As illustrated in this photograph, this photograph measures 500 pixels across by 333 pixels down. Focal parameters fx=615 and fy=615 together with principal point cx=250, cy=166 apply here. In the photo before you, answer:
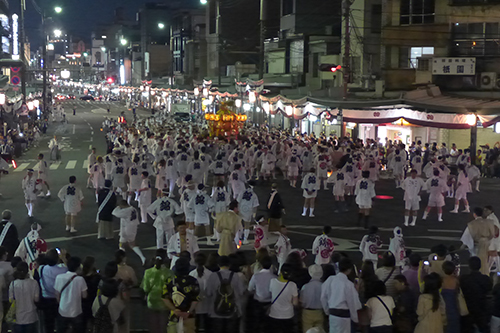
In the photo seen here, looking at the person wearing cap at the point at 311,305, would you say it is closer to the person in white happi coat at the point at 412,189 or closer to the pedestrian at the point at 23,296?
the pedestrian at the point at 23,296

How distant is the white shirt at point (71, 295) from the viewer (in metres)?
8.20

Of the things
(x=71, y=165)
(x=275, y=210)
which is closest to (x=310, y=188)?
(x=275, y=210)

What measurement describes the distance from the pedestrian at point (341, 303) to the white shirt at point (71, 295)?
3289 millimetres

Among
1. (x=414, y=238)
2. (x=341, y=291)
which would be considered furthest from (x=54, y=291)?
(x=414, y=238)

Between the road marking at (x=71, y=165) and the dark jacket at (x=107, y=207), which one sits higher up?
A: the dark jacket at (x=107, y=207)

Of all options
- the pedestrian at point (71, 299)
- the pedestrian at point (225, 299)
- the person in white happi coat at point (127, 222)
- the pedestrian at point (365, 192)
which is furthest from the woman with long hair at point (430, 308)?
the pedestrian at point (365, 192)

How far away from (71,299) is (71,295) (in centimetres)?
5

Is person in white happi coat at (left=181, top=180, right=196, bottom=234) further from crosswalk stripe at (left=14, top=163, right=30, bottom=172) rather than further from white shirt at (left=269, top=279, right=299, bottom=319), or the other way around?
crosswalk stripe at (left=14, top=163, right=30, bottom=172)

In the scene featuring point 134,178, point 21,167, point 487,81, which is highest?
point 487,81

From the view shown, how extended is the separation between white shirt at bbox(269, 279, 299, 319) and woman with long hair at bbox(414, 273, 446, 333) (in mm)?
1618

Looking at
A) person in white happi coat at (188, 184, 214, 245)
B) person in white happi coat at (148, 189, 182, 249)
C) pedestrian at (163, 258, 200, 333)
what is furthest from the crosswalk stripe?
pedestrian at (163, 258, 200, 333)

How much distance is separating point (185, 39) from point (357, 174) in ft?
253

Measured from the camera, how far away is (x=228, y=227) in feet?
40.8

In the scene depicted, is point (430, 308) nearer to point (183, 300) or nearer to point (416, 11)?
point (183, 300)
